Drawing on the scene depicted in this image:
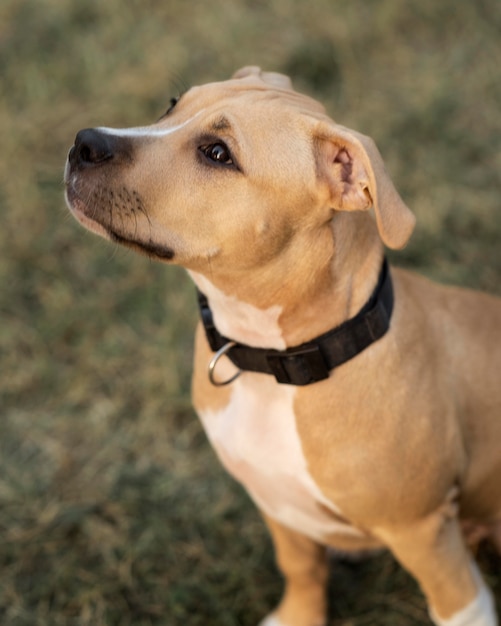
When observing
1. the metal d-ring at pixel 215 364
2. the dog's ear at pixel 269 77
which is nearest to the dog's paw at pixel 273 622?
the metal d-ring at pixel 215 364

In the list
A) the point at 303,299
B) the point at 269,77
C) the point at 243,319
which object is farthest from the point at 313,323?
the point at 269,77

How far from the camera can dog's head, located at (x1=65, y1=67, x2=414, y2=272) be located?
263 cm

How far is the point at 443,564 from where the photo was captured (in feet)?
9.78

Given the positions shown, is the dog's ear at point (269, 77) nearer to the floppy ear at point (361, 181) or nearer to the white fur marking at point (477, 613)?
the floppy ear at point (361, 181)

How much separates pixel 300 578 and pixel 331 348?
48.8 inches

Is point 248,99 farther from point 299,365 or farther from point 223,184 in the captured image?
point 299,365

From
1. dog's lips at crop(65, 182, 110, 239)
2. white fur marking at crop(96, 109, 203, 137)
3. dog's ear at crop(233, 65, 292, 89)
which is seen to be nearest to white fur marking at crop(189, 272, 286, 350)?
dog's lips at crop(65, 182, 110, 239)

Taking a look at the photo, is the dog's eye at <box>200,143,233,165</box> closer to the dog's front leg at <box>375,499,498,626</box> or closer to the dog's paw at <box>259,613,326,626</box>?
the dog's front leg at <box>375,499,498,626</box>

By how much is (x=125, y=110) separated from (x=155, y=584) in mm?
3517

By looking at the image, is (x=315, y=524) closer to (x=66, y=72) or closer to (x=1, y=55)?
(x=66, y=72)

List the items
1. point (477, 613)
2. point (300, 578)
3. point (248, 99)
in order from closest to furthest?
point (248, 99) < point (477, 613) < point (300, 578)

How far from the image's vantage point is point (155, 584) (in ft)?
12.8

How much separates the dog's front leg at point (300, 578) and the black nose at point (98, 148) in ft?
5.17

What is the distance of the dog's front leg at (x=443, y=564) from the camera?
9.70 feet
